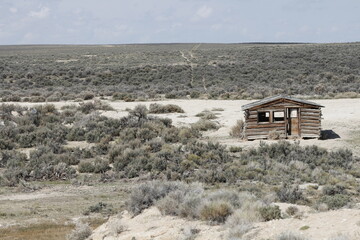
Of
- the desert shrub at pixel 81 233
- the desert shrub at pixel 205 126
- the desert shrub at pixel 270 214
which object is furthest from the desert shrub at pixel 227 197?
the desert shrub at pixel 205 126

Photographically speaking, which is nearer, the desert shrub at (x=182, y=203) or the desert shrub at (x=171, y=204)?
the desert shrub at (x=182, y=203)

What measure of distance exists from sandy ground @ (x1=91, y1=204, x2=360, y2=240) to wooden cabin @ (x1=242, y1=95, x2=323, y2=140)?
13834 mm

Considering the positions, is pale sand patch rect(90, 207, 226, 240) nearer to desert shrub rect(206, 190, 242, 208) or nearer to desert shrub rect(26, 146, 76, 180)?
desert shrub rect(206, 190, 242, 208)

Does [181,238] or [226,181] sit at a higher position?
[181,238]

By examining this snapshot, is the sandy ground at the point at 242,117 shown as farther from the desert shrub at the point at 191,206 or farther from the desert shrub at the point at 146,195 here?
the desert shrub at the point at 191,206

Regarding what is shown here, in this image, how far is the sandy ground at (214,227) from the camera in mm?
8984

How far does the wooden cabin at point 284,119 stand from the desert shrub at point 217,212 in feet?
49.1

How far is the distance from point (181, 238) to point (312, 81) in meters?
47.0

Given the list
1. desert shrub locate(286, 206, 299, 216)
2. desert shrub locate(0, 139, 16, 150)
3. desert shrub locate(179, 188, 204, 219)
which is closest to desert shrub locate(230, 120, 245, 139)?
desert shrub locate(0, 139, 16, 150)

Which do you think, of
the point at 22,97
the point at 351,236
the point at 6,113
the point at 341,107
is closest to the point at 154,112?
the point at 6,113

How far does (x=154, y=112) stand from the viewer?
34.7 m

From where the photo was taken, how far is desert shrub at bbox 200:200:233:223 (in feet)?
34.8

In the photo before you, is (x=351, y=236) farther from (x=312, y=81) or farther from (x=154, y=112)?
(x=312, y=81)

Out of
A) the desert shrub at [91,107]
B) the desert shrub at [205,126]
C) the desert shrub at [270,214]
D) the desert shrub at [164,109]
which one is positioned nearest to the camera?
the desert shrub at [270,214]
